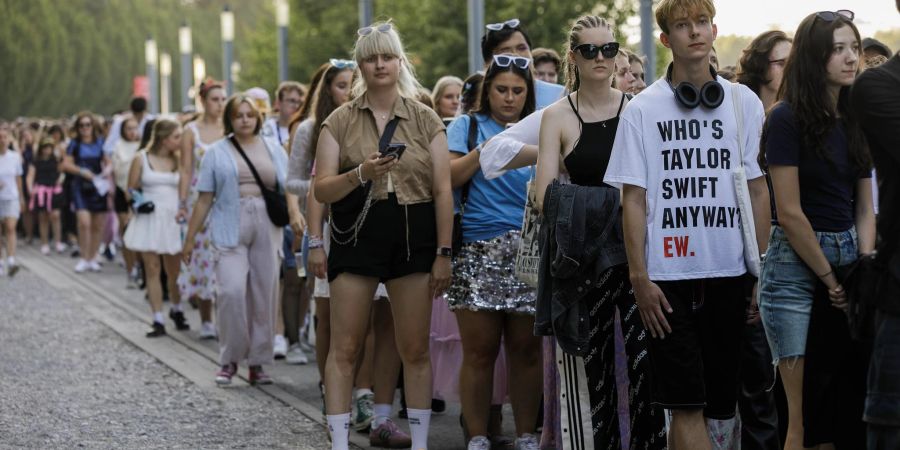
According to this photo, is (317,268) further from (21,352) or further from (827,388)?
(21,352)

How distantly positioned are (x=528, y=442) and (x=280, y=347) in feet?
15.8

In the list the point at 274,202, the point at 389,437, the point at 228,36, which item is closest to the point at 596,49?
the point at 389,437

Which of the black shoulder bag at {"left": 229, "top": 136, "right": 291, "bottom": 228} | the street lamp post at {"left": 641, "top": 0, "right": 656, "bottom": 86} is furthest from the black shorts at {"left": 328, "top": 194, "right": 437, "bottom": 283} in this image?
the street lamp post at {"left": 641, "top": 0, "right": 656, "bottom": 86}

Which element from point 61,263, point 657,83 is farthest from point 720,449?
point 61,263

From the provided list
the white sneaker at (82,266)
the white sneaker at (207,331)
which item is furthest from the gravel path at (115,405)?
the white sneaker at (82,266)

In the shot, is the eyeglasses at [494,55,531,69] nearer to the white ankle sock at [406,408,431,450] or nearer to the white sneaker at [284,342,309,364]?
the white ankle sock at [406,408,431,450]

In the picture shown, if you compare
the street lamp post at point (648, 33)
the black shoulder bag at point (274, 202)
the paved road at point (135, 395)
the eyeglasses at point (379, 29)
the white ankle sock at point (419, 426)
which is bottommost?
the paved road at point (135, 395)

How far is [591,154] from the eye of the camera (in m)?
6.37

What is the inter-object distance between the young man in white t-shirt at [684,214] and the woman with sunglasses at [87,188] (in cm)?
1671

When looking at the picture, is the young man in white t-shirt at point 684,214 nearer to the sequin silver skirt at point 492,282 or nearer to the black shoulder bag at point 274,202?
the sequin silver skirt at point 492,282

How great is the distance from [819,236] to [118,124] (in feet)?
54.8

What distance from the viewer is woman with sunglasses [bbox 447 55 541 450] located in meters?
7.49

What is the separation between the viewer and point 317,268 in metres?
7.52

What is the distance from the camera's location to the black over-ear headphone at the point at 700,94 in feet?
18.2
